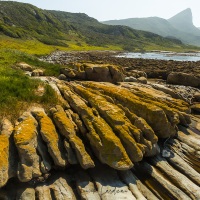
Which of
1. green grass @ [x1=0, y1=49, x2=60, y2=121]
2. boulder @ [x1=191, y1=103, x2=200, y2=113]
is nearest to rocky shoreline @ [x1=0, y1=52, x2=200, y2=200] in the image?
green grass @ [x1=0, y1=49, x2=60, y2=121]


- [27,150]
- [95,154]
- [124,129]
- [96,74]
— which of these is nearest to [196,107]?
[96,74]

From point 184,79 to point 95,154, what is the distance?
45.8 metres

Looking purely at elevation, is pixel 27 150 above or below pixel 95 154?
above

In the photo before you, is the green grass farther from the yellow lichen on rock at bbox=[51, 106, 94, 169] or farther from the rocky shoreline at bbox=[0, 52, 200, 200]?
the yellow lichen on rock at bbox=[51, 106, 94, 169]

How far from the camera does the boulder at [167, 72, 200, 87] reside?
200ft

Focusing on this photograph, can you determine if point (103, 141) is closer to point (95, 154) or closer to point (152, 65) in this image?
point (95, 154)

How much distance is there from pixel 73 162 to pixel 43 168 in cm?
266

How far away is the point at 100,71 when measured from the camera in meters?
43.7

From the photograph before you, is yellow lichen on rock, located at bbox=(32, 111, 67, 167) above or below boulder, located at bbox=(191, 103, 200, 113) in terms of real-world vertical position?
above

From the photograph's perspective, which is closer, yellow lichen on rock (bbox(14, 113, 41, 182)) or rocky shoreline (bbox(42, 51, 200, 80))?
yellow lichen on rock (bbox(14, 113, 41, 182))

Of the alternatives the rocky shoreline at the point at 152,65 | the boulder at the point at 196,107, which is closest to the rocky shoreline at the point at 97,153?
the boulder at the point at 196,107

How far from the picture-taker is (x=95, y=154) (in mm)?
23125

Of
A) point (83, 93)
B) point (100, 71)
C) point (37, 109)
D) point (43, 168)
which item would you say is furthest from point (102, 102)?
point (100, 71)

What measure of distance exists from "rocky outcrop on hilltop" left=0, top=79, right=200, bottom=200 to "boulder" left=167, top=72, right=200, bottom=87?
3438cm
